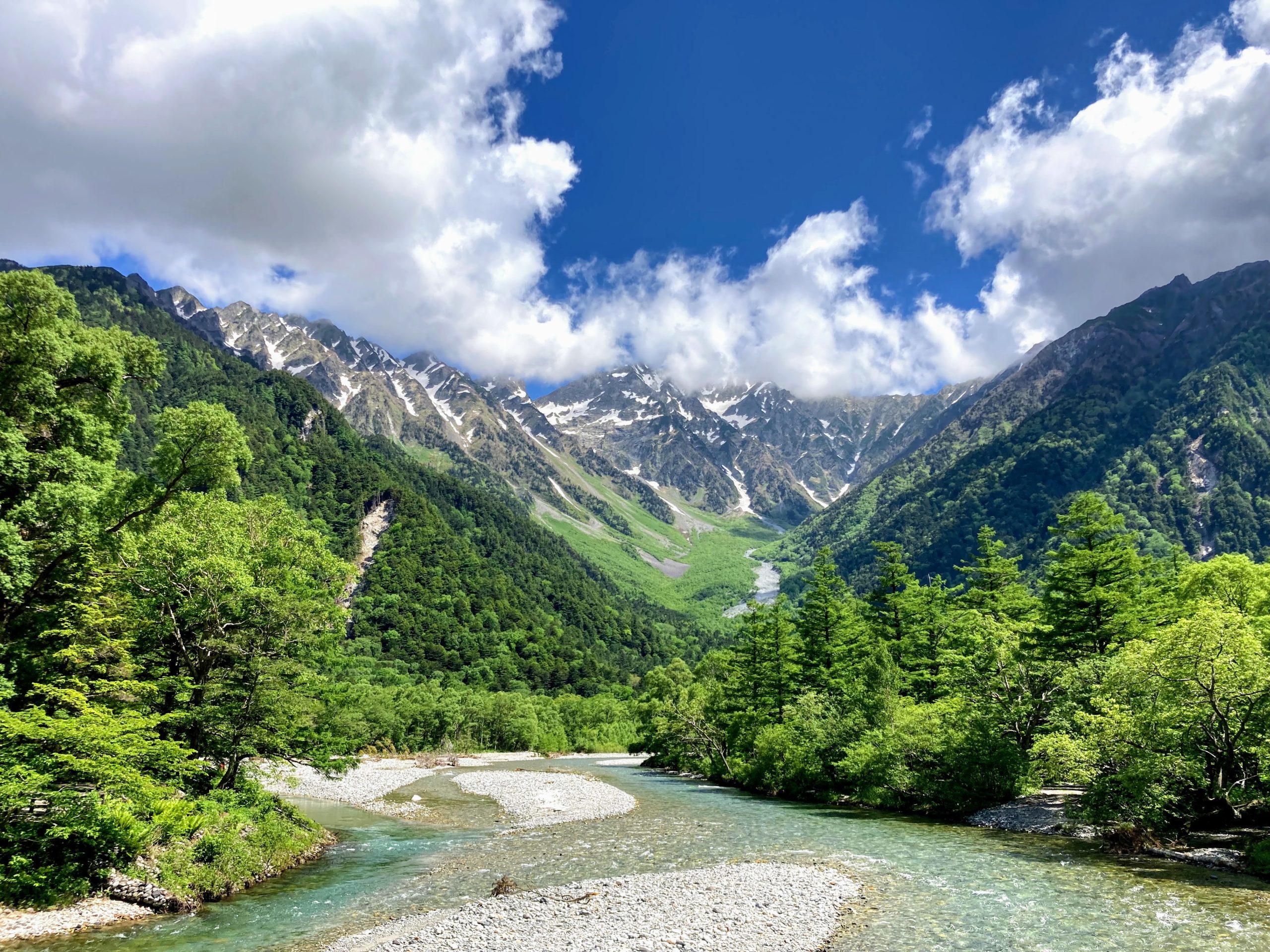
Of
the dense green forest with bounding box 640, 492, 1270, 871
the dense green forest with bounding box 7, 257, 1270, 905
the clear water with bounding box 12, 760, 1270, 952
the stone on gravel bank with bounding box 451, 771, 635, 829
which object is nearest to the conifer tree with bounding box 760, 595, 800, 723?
the dense green forest with bounding box 640, 492, 1270, 871

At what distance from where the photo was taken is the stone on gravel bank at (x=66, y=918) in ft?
57.7

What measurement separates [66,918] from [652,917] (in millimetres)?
16425

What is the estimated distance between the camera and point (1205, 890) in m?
21.1

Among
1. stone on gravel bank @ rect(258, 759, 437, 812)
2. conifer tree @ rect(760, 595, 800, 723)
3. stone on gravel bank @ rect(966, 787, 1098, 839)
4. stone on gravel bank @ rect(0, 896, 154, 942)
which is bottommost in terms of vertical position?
stone on gravel bank @ rect(258, 759, 437, 812)

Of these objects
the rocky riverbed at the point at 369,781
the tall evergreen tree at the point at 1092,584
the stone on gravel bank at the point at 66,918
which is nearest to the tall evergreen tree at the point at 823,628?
the tall evergreen tree at the point at 1092,584

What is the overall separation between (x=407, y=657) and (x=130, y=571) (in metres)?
161

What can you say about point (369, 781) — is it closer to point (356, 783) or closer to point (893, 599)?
point (356, 783)

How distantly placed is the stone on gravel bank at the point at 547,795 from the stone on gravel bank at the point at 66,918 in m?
22.6

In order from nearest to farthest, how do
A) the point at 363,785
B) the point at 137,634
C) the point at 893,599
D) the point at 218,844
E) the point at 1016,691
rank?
the point at 218,844 < the point at 137,634 < the point at 1016,691 < the point at 893,599 < the point at 363,785

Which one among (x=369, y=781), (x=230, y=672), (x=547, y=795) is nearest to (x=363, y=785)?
(x=369, y=781)

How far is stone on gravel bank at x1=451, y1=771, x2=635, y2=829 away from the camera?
146 feet

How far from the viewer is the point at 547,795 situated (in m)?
56.7

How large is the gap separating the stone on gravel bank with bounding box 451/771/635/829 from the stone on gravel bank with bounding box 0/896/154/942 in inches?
891

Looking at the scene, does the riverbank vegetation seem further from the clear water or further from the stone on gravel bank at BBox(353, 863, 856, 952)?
the stone on gravel bank at BBox(353, 863, 856, 952)
